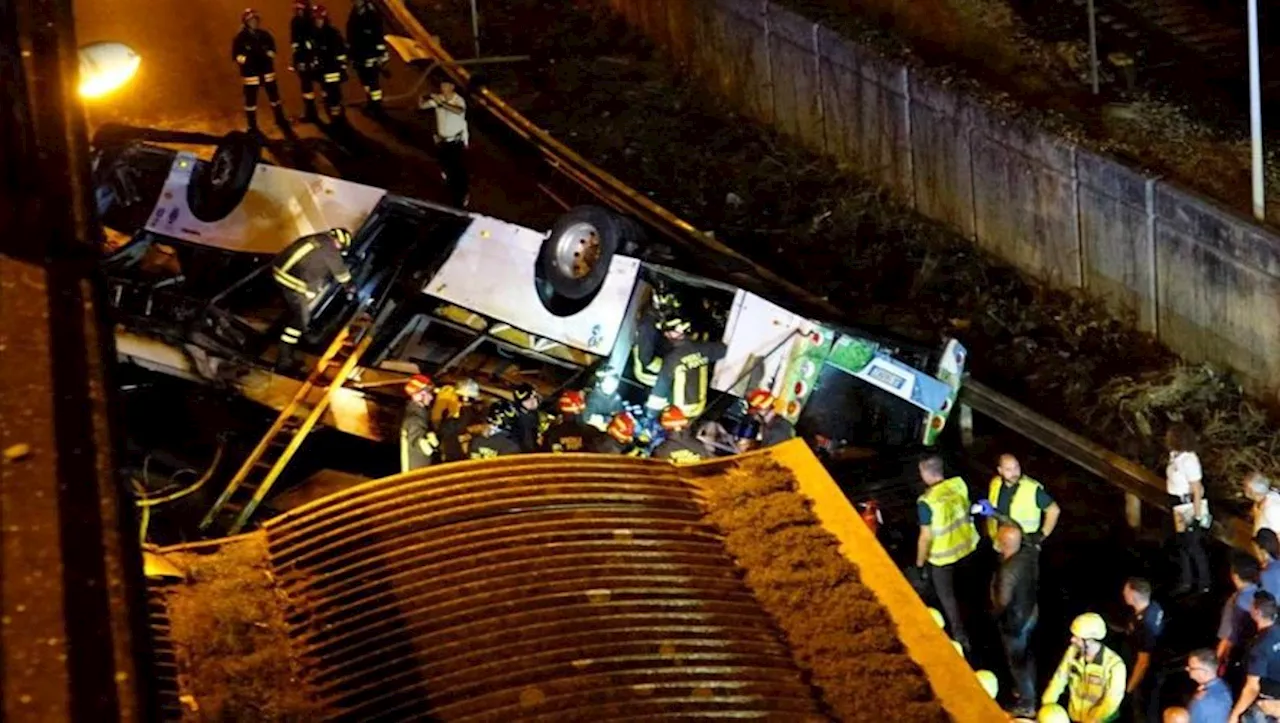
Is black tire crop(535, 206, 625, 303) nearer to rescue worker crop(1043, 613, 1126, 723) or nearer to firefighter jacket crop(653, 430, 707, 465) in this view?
firefighter jacket crop(653, 430, 707, 465)

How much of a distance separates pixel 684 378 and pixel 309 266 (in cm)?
292

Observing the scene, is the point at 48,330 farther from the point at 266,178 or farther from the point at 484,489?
the point at 266,178

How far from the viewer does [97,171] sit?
14070 mm

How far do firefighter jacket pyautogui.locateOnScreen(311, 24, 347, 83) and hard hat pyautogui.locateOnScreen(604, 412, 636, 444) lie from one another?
8417 millimetres

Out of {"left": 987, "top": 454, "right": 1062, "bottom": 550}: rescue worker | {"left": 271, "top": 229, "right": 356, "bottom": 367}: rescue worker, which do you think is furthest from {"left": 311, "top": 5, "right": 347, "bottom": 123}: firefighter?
{"left": 987, "top": 454, "right": 1062, "bottom": 550}: rescue worker

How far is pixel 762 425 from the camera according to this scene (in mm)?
10297

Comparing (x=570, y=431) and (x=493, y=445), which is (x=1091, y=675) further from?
(x=493, y=445)

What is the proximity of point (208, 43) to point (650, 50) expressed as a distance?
19.2 feet

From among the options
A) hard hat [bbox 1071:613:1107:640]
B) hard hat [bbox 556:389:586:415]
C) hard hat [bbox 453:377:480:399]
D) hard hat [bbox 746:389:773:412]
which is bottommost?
hard hat [bbox 1071:613:1107:640]

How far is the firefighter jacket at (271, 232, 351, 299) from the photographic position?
11.5 metres

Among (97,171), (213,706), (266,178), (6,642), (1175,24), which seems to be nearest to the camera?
(6,642)

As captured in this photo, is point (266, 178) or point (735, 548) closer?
point (735, 548)

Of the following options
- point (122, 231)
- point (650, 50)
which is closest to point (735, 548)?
point (122, 231)

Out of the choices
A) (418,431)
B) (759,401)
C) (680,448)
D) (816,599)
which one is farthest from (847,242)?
(816,599)
